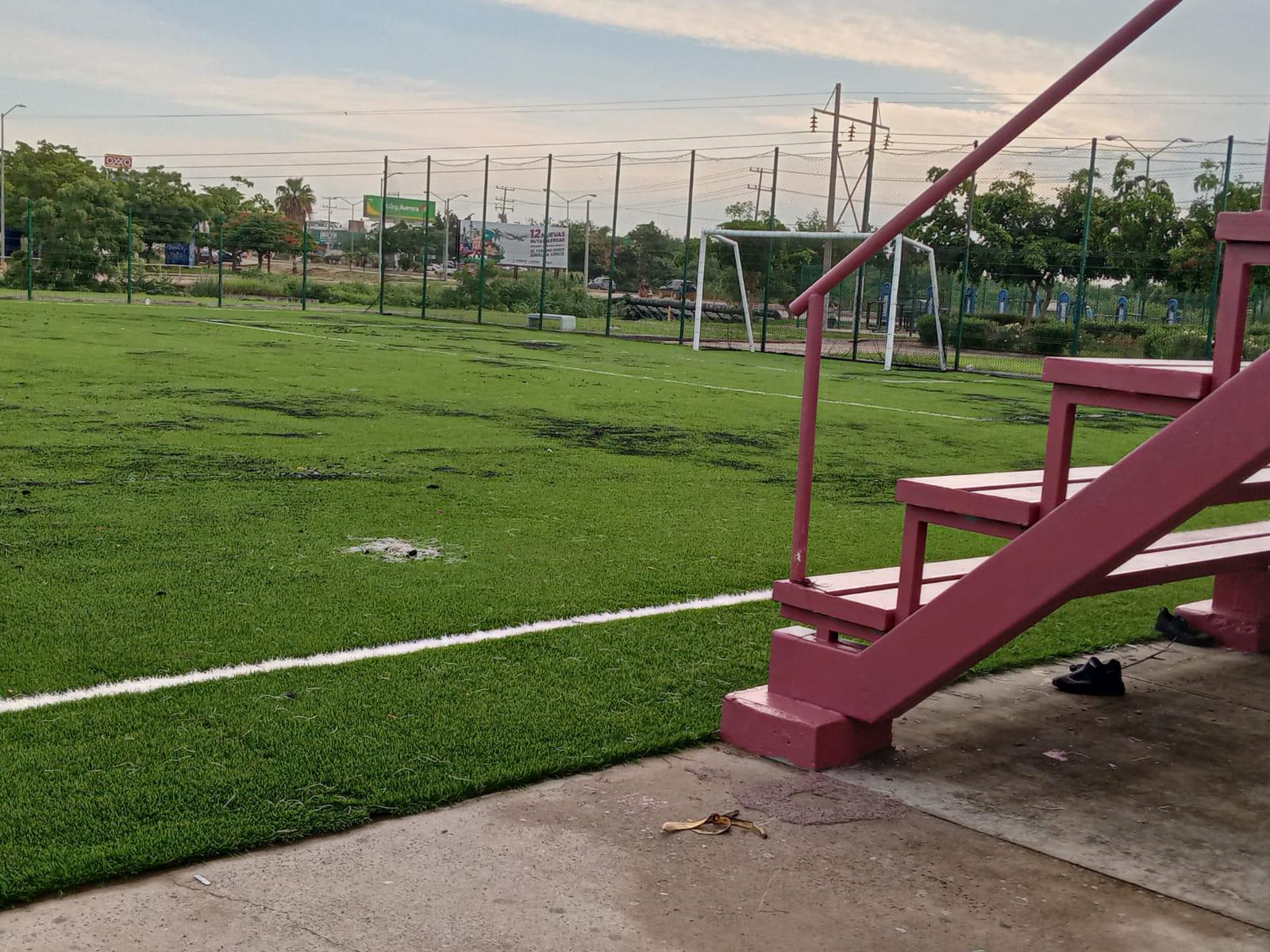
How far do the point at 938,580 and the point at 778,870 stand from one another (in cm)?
119

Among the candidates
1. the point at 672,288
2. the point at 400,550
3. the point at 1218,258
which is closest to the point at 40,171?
the point at 672,288

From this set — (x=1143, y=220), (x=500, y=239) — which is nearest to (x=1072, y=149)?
(x=1143, y=220)

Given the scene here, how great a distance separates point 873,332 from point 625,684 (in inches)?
1046

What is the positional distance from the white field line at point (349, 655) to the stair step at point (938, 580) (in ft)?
4.41

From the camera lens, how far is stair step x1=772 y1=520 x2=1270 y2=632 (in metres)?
3.75

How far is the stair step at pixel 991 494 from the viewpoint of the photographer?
3.41 m

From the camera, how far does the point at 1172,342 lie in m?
26.6

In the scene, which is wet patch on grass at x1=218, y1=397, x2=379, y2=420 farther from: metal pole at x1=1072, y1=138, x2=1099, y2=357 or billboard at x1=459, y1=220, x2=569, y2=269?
billboard at x1=459, y1=220, x2=569, y2=269

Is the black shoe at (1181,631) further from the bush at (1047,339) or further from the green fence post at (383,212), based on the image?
the green fence post at (383,212)

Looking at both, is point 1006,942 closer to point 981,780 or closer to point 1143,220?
point 981,780

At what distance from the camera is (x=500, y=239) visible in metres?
91.8

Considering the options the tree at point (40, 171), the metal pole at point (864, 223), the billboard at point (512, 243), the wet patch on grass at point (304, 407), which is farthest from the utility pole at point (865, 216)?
the tree at point (40, 171)

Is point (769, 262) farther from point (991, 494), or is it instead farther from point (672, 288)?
point (991, 494)

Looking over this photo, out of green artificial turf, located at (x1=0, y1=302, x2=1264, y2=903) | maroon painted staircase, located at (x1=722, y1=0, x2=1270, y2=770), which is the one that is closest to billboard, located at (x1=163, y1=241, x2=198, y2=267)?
green artificial turf, located at (x1=0, y1=302, x2=1264, y2=903)
